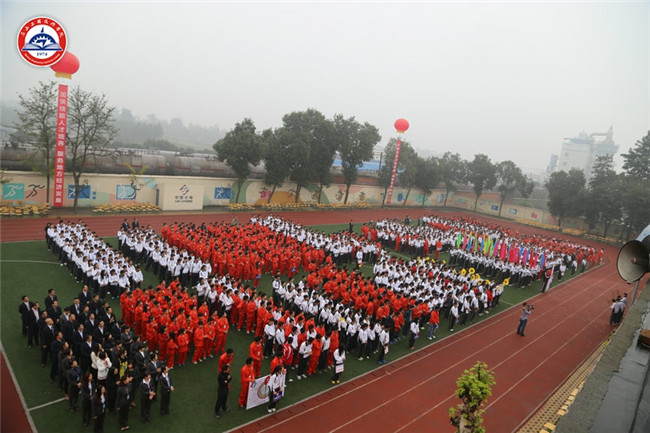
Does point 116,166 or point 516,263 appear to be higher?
point 116,166

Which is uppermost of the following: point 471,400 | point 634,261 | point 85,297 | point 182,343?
point 634,261

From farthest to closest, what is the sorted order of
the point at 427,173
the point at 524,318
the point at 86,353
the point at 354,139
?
the point at 427,173
the point at 354,139
the point at 524,318
the point at 86,353

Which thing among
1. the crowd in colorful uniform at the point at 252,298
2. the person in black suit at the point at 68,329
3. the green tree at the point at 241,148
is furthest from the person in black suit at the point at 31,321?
the green tree at the point at 241,148

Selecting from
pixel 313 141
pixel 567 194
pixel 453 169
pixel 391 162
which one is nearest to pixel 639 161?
pixel 567 194

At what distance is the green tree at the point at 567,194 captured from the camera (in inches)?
1494

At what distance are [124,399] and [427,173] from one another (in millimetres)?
39503

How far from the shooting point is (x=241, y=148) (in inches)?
1014

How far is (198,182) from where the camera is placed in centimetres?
2575

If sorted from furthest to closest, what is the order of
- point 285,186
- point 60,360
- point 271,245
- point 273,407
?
point 285,186 → point 271,245 → point 273,407 → point 60,360

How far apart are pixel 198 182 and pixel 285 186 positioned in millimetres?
7904

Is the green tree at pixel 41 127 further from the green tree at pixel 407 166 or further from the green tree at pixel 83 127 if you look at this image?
the green tree at pixel 407 166

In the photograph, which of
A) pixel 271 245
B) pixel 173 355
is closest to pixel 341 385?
pixel 173 355

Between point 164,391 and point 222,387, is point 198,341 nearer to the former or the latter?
point 164,391

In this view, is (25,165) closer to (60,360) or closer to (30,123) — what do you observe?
(30,123)
